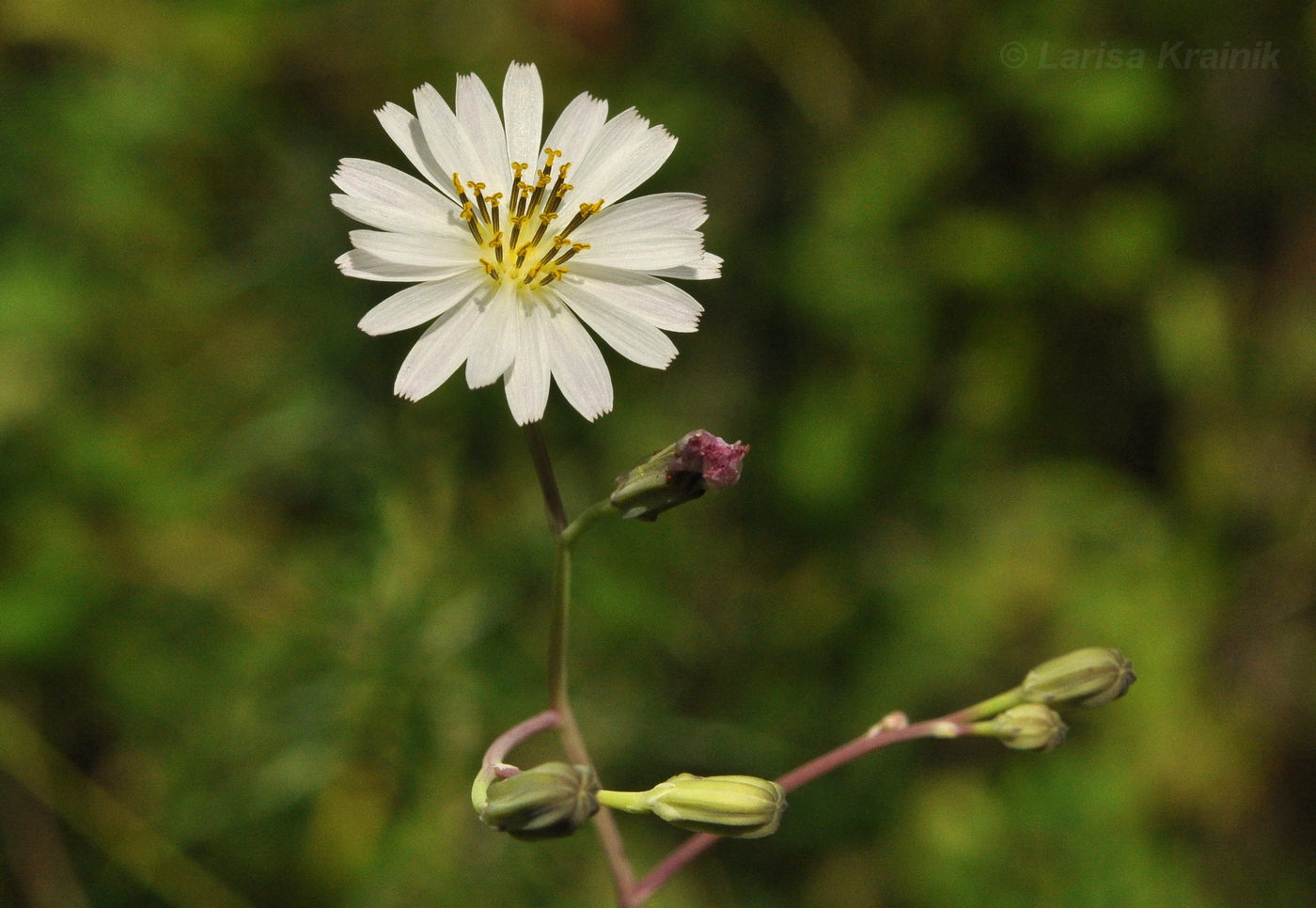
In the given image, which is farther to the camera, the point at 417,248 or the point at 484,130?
the point at 484,130

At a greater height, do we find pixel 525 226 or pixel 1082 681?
pixel 525 226

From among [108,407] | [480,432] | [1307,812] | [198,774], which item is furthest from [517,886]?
[1307,812]

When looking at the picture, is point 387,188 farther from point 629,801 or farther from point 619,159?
point 629,801

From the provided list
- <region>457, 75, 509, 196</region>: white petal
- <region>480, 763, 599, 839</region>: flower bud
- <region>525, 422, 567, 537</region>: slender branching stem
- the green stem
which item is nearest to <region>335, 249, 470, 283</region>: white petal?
<region>457, 75, 509, 196</region>: white petal

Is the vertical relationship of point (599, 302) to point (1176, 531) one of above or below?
above

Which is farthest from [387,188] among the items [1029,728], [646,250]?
[1029,728]

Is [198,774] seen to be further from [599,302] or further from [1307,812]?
[1307,812]
